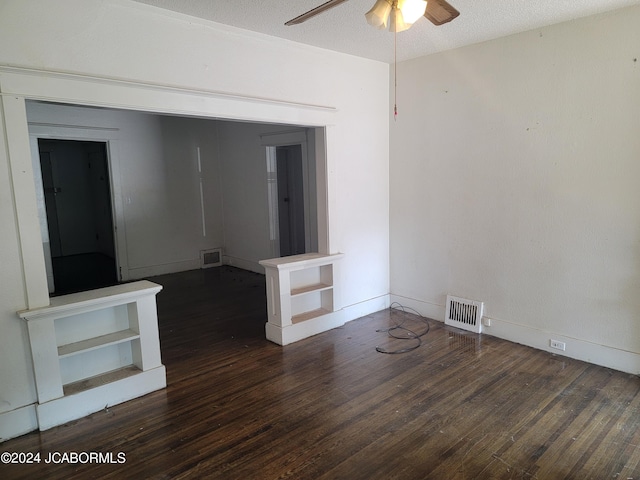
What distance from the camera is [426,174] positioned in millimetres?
4605

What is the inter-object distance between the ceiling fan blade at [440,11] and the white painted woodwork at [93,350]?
8.52 feet

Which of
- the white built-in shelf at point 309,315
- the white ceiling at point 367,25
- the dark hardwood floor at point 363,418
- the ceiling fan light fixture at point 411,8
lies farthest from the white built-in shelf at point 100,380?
the ceiling fan light fixture at point 411,8

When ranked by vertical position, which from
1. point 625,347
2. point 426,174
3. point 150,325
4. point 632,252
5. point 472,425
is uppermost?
point 426,174

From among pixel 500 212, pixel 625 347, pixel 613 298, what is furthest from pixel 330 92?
pixel 625 347

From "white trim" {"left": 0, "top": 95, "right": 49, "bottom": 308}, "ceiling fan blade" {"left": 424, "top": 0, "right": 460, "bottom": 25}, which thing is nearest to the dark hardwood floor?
"white trim" {"left": 0, "top": 95, "right": 49, "bottom": 308}

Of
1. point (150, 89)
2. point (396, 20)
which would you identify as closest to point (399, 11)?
point (396, 20)

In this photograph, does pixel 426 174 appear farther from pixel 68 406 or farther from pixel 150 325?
pixel 68 406

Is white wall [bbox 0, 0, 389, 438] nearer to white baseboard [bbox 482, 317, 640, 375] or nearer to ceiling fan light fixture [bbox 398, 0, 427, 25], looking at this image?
white baseboard [bbox 482, 317, 640, 375]

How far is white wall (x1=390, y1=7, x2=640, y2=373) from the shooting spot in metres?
3.32

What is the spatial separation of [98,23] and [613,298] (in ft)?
14.3

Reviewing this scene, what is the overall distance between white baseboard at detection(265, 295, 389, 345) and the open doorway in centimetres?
493

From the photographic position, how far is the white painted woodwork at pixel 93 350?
275 centimetres

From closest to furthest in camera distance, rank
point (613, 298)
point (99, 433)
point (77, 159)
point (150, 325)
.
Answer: point (99, 433) < point (150, 325) < point (613, 298) < point (77, 159)

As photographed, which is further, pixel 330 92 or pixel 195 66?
pixel 330 92
